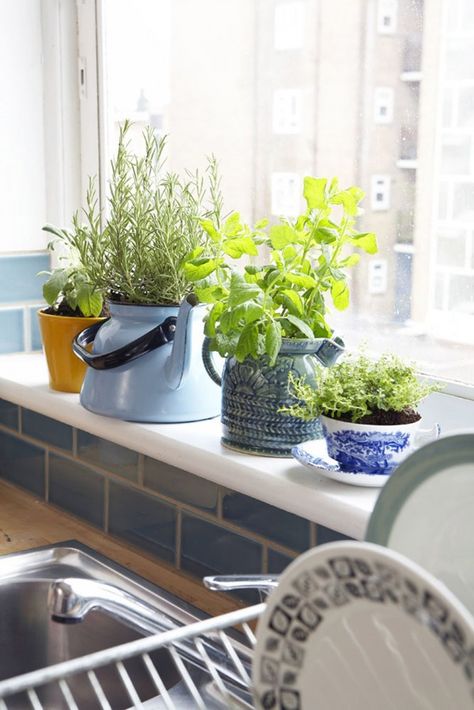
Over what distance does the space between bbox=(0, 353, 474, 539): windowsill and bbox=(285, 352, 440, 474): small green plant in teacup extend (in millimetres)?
44

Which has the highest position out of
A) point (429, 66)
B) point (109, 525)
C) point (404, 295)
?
point (429, 66)

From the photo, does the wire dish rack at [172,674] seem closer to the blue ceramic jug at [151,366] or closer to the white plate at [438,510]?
the white plate at [438,510]

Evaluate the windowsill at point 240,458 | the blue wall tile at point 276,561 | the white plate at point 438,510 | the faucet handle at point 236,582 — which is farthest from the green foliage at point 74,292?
the white plate at point 438,510

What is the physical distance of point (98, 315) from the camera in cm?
147

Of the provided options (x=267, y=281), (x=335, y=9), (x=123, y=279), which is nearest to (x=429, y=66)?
(x=335, y=9)

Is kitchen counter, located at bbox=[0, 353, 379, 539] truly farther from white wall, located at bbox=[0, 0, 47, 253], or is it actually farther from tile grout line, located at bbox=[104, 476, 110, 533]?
white wall, located at bbox=[0, 0, 47, 253]

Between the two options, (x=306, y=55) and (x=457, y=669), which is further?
(x=306, y=55)

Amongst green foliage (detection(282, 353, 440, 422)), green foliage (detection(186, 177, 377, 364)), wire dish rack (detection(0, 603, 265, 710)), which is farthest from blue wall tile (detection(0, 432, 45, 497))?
green foliage (detection(282, 353, 440, 422))

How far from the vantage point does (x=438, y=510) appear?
0.72 m

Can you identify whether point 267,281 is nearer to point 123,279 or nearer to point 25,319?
point 123,279

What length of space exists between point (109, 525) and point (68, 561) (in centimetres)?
15

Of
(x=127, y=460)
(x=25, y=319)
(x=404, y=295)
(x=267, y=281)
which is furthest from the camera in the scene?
(x=25, y=319)

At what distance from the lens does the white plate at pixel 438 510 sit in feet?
2.30

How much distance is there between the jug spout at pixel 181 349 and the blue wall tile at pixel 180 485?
0.12 metres
